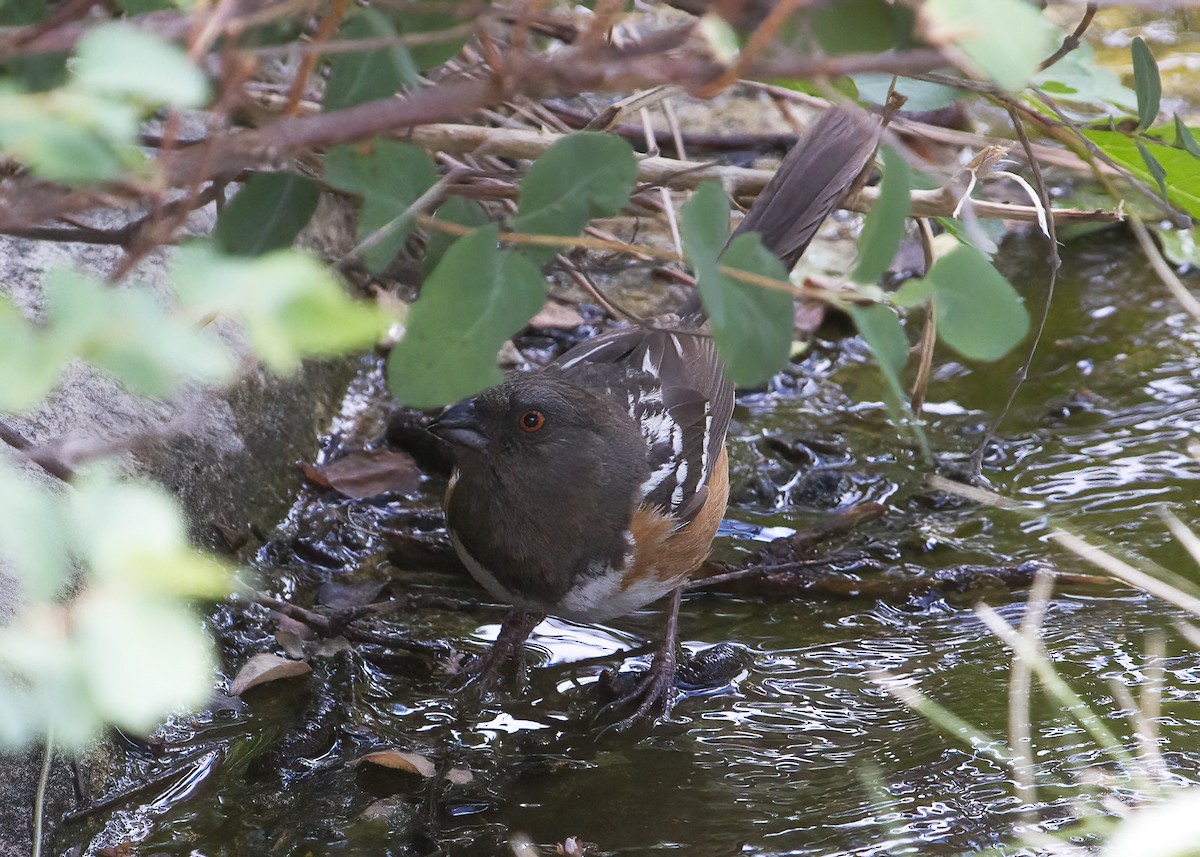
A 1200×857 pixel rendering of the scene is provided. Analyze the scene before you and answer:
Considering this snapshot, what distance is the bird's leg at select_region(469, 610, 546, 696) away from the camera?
2.20 meters

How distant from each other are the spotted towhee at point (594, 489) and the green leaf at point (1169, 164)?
484mm

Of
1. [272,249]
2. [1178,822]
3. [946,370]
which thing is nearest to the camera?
[1178,822]

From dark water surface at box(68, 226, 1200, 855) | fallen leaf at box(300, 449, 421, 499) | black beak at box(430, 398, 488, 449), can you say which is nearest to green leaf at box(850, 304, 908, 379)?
dark water surface at box(68, 226, 1200, 855)

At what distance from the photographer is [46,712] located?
68cm

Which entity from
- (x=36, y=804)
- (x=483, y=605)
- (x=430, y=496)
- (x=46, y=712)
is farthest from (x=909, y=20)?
(x=430, y=496)

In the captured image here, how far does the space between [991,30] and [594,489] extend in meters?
1.71

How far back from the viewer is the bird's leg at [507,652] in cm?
220

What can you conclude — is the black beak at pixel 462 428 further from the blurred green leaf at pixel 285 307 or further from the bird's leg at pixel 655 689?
the blurred green leaf at pixel 285 307

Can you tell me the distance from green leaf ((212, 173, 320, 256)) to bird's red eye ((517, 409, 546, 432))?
1.15m

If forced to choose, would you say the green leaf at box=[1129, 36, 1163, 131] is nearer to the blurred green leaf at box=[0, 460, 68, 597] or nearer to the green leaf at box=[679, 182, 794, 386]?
the green leaf at box=[679, 182, 794, 386]

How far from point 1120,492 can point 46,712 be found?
8.48ft

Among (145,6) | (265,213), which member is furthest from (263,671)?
(145,6)

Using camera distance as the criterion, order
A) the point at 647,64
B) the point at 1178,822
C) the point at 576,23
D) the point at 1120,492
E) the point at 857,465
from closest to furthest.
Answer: the point at 647,64, the point at 1178,822, the point at 576,23, the point at 1120,492, the point at 857,465

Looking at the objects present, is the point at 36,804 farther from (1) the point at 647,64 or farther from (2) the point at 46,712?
(1) the point at 647,64
